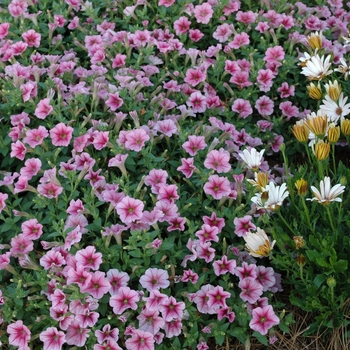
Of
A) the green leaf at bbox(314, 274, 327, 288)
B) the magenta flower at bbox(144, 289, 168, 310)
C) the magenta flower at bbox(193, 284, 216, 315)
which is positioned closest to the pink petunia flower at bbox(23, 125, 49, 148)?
the magenta flower at bbox(144, 289, 168, 310)

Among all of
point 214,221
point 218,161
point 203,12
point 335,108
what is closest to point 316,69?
point 335,108

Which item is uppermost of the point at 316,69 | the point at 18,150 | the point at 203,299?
the point at 316,69

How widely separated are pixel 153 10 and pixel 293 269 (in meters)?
2.18

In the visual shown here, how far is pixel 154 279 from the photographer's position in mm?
→ 2461

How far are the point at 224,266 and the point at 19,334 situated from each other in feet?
3.16

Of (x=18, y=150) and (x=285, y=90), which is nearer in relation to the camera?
(x=18, y=150)

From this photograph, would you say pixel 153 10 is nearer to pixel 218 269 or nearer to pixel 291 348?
pixel 218 269

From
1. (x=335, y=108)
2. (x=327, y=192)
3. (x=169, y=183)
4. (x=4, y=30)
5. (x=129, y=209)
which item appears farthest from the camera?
(x=4, y=30)

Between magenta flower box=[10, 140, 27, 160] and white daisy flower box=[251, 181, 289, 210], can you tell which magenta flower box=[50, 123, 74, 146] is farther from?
white daisy flower box=[251, 181, 289, 210]

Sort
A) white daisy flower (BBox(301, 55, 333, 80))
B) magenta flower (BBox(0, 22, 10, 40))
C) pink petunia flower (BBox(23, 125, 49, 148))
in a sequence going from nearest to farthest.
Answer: white daisy flower (BBox(301, 55, 333, 80)) < pink petunia flower (BBox(23, 125, 49, 148)) < magenta flower (BBox(0, 22, 10, 40))

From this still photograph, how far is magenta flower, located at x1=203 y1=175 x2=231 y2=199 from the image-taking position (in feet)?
8.73

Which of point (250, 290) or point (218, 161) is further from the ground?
point (218, 161)

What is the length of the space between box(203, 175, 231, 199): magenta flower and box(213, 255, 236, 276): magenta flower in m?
0.32

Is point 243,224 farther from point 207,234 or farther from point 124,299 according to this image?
point 124,299
